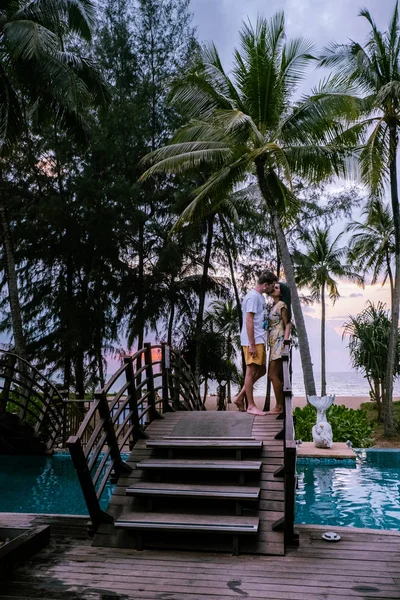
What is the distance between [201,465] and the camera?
4.64m

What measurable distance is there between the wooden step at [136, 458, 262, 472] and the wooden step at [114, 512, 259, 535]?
16.8 inches

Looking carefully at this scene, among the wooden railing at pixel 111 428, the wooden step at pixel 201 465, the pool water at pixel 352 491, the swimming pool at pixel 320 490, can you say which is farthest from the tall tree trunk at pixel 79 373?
the wooden step at pixel 201 465

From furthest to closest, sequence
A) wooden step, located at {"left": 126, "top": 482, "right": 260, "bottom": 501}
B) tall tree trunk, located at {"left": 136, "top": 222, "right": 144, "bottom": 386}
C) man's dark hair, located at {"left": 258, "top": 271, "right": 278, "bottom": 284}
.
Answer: tall tree trunk, located at {"left": 136, "top": 222, "right": 144, "bottom": 386} → man's dark hair, located at {"left": 258, "top": 271, "right": 278, "bottom": 284} → wooden step, located at {"left": 126, "top": 482, "right": 260, "bottom": 501}

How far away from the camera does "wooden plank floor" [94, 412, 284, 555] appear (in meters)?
4.15

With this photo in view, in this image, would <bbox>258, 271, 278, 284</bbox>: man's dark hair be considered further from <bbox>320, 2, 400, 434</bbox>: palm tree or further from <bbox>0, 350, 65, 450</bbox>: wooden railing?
<bbox>320, 2, 400, 434</bbox>: palm tree

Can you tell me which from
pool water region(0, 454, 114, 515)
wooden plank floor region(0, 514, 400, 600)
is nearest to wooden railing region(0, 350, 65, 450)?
pool water region(0, 454, 114, 515)

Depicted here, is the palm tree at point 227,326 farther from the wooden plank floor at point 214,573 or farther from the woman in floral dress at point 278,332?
the wooden plank floor at point 214,573

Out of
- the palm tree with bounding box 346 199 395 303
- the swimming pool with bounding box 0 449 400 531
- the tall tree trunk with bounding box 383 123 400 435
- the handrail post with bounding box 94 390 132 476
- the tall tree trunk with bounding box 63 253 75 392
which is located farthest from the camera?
the palm tree with bounding box 346 199 395 303

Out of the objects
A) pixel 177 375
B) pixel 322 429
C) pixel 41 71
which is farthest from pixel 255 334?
pixel 41 71

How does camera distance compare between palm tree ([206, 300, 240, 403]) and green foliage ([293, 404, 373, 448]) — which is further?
palm tree ([206, 300, 240, 403])

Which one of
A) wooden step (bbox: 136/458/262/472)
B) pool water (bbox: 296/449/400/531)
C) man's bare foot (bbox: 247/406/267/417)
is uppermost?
man's bare foot (bbox: 247/406/267/417)

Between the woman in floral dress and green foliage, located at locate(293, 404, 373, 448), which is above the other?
the woman in floral dress

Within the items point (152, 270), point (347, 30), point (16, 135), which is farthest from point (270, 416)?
point (347, 30)

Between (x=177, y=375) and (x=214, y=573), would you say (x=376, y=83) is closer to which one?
(x=177, y=375)
